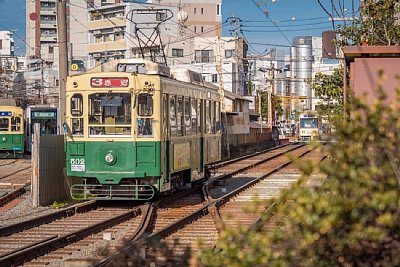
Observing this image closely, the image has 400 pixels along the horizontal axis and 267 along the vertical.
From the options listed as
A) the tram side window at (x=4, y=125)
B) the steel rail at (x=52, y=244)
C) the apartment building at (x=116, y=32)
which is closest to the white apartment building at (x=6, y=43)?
the apartment building at (x=116, y=32)

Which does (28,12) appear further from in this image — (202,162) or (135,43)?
(202,162)

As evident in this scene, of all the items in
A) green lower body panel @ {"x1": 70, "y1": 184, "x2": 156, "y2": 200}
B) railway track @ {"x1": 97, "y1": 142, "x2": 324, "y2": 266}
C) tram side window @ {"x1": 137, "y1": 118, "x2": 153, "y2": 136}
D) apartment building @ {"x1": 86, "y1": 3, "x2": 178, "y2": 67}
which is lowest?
railway track @ {"x1": 97, "y1": 142, "x2": 324, "y2": 266}

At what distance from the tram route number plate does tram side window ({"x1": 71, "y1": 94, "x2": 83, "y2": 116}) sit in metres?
0.95

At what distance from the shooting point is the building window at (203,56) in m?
67.5

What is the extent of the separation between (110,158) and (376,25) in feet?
35.7

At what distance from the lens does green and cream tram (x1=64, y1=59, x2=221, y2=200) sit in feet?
42.0

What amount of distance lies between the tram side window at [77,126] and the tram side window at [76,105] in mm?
129

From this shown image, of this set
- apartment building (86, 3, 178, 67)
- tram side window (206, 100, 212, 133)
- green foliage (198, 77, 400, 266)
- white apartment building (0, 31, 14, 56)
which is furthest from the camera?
white apartment building (0, 31, 14, 56)

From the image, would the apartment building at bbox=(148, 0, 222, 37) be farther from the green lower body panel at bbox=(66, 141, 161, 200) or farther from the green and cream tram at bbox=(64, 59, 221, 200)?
the green lower body panel at bbox=(66, 141, 161, 200)

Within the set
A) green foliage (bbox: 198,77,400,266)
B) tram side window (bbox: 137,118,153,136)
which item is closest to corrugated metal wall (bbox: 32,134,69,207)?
tram side window (bbox: 137,118,153,136)

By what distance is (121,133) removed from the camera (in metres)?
12.9

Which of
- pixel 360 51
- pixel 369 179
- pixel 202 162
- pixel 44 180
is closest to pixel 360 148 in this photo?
pixel 369 179

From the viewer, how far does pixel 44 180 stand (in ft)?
47.3

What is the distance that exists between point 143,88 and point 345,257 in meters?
9.59
